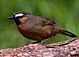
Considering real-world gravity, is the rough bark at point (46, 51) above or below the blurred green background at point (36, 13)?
above

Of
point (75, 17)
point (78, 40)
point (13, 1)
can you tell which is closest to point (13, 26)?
point (13, 1)

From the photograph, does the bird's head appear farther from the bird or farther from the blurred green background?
the blurred green background

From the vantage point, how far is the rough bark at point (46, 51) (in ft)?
26.7

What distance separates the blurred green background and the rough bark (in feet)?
7.82

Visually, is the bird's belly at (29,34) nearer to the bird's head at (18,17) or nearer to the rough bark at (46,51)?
the bird's head at (18,17)

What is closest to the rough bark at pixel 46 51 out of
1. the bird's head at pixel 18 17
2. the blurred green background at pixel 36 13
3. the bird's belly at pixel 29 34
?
the bird's belly at pixel 29 34

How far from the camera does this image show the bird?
9.11 m

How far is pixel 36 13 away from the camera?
445 inches

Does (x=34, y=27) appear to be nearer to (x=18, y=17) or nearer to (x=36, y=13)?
(x=18, y=17)

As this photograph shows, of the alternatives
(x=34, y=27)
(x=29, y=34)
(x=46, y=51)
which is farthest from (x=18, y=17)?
(x=46, y=51)

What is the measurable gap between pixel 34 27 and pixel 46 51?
1.09 metres

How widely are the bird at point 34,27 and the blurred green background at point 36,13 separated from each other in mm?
1362

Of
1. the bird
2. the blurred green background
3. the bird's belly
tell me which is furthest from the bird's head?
the blurred green background

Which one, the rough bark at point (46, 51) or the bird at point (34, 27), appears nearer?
the rough bark at point (46, 51)
